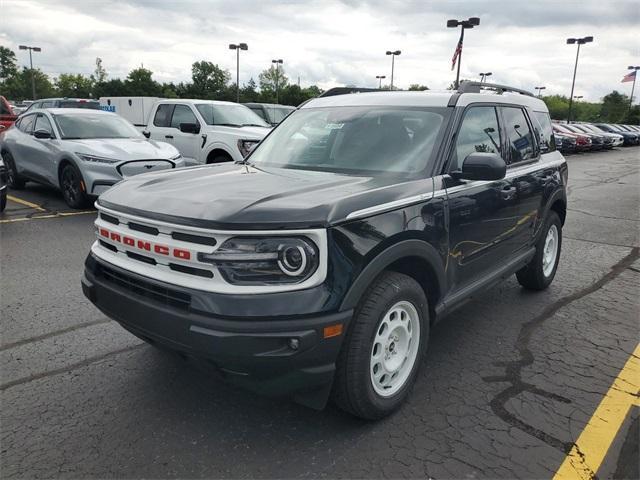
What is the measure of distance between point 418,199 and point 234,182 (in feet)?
3.59

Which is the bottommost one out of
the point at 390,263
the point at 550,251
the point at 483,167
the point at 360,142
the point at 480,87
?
the point at 550,251

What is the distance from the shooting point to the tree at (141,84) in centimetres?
7531

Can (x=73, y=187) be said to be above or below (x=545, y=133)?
below

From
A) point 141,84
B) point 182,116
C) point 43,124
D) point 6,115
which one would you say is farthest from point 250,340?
point 141,84

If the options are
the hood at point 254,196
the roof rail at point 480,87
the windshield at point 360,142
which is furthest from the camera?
the roof rail at point 480,87

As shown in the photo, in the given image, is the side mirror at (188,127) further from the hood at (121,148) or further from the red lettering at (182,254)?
the red lettering at (182,254)

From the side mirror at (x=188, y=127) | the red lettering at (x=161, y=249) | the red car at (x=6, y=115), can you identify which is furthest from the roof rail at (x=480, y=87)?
the red car at (x=6, y=115)

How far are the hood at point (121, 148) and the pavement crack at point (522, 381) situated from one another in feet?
21.3

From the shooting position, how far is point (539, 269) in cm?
505

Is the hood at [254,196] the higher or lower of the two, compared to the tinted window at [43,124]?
lower

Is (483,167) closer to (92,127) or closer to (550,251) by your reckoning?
(550,251)

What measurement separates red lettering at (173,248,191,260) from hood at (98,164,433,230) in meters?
0.14

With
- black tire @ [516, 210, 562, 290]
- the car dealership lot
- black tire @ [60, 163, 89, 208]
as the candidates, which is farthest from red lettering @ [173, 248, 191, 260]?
black tire @ [60, 163, 89, 208]

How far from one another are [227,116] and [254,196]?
8.93m
